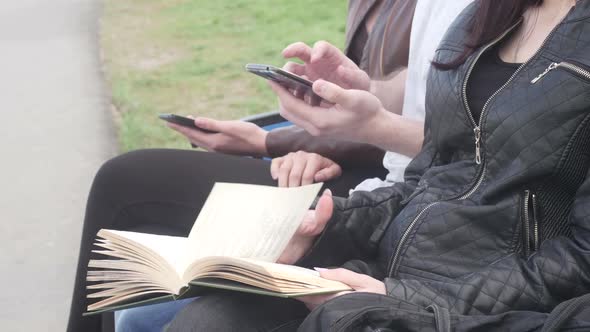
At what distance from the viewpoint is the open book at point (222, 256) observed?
60.0 inches

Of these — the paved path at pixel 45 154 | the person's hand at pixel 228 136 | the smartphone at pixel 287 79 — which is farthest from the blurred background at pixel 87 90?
the smartphone at pixel 287 79

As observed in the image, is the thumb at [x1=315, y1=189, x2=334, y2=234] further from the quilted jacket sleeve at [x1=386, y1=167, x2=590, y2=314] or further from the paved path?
the paved path

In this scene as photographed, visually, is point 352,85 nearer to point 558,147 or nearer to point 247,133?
point 247,133

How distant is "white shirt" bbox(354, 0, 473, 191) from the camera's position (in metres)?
2.17

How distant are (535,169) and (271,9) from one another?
21.8 feet

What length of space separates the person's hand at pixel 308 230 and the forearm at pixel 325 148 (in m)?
0.52

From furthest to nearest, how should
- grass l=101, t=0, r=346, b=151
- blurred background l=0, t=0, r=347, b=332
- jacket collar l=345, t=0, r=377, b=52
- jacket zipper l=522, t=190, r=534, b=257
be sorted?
1. grass l=101, t=0, r=346, b=151
2. blurred background l=0, t=0, r=347, b=332
3. jacket collar l=345, t=0, r=377, b=52
4. jacket zipper l=522, t=190, r=534, b=257

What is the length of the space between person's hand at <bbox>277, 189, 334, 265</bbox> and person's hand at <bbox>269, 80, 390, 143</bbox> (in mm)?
211

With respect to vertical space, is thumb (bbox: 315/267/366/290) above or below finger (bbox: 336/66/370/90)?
below

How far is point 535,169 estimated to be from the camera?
1613mm

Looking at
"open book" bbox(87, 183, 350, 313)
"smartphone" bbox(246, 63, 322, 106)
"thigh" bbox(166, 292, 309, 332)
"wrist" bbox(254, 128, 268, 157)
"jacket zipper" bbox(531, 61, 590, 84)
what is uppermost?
"jacket zipper" bbox(531, 61, 590, 84)

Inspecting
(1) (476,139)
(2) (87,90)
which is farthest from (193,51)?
(1) (476,139)

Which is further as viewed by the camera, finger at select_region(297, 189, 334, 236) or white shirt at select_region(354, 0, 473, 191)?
white shirt at select_region(354, 0, 473, 191)

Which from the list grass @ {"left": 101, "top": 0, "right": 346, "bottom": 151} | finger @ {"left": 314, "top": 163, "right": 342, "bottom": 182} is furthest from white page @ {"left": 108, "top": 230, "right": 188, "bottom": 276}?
grass @ {"left": 101, "top": 0, "right": 346, "bottom": 151}
